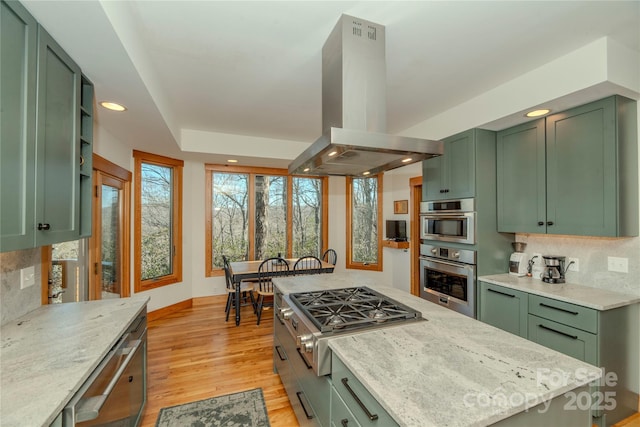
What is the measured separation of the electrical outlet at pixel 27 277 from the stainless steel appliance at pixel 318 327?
5.35 ft

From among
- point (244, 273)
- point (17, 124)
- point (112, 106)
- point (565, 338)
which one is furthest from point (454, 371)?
point (244, 273)

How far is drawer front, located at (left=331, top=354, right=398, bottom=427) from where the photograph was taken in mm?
975

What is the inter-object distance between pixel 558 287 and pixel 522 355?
5.35ft

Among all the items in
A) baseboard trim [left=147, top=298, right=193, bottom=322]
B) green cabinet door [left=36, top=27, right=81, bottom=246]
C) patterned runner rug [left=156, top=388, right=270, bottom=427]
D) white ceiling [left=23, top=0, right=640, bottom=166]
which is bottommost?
patterned runner rug [left=156, top=388, right=270, bottom=427]

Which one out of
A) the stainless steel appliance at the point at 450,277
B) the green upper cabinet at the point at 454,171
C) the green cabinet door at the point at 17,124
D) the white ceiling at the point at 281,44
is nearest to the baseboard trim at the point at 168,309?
the white ceiling at the point at 281,44

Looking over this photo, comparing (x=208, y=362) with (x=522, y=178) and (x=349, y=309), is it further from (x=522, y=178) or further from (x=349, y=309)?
(x=522, y=178)

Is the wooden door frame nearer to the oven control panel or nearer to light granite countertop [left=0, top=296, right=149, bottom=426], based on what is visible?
the oven control panel

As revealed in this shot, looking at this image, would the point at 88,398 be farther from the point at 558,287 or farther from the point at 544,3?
the point at 558,287

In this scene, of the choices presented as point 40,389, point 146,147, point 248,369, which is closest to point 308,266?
point 248,369

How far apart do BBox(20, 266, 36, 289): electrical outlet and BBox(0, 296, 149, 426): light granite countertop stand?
186 millimetres

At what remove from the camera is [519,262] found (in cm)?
275

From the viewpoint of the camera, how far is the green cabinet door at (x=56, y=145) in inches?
52.4

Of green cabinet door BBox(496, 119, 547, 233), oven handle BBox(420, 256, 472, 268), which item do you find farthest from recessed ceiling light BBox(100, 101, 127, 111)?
green cabinet door BBox(496, 119, 547, 233)

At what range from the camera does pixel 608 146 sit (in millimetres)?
2043
